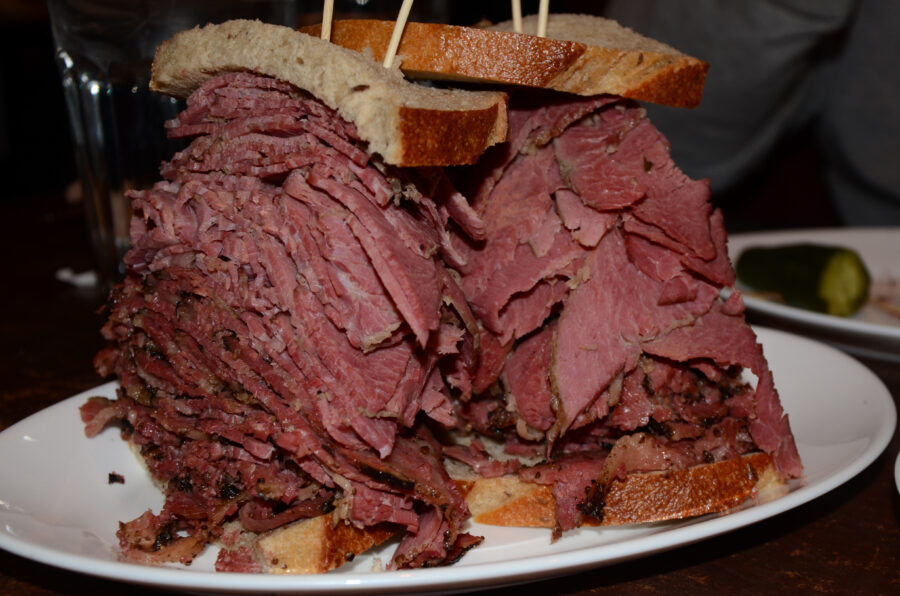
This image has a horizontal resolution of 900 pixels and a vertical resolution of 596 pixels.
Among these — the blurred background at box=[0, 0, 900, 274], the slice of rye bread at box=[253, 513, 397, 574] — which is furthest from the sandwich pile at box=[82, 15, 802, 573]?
the blurred background at box=[0, 0, 900, 274]

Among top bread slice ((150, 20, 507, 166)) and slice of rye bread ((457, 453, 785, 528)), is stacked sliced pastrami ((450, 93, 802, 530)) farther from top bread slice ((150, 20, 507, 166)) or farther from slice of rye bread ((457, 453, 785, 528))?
top bread slice ((150, 20, 507, 166))

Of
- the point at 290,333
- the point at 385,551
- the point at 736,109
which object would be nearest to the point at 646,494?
the point at 385,551

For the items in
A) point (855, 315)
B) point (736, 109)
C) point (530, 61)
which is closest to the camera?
point (530, 61)

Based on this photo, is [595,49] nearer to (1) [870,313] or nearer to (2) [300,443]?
(2) [300,443]

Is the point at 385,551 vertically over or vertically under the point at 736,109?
under

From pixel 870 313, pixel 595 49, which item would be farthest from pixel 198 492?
pixel 870 313

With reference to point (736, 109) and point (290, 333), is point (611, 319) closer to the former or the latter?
point (290, 333)
